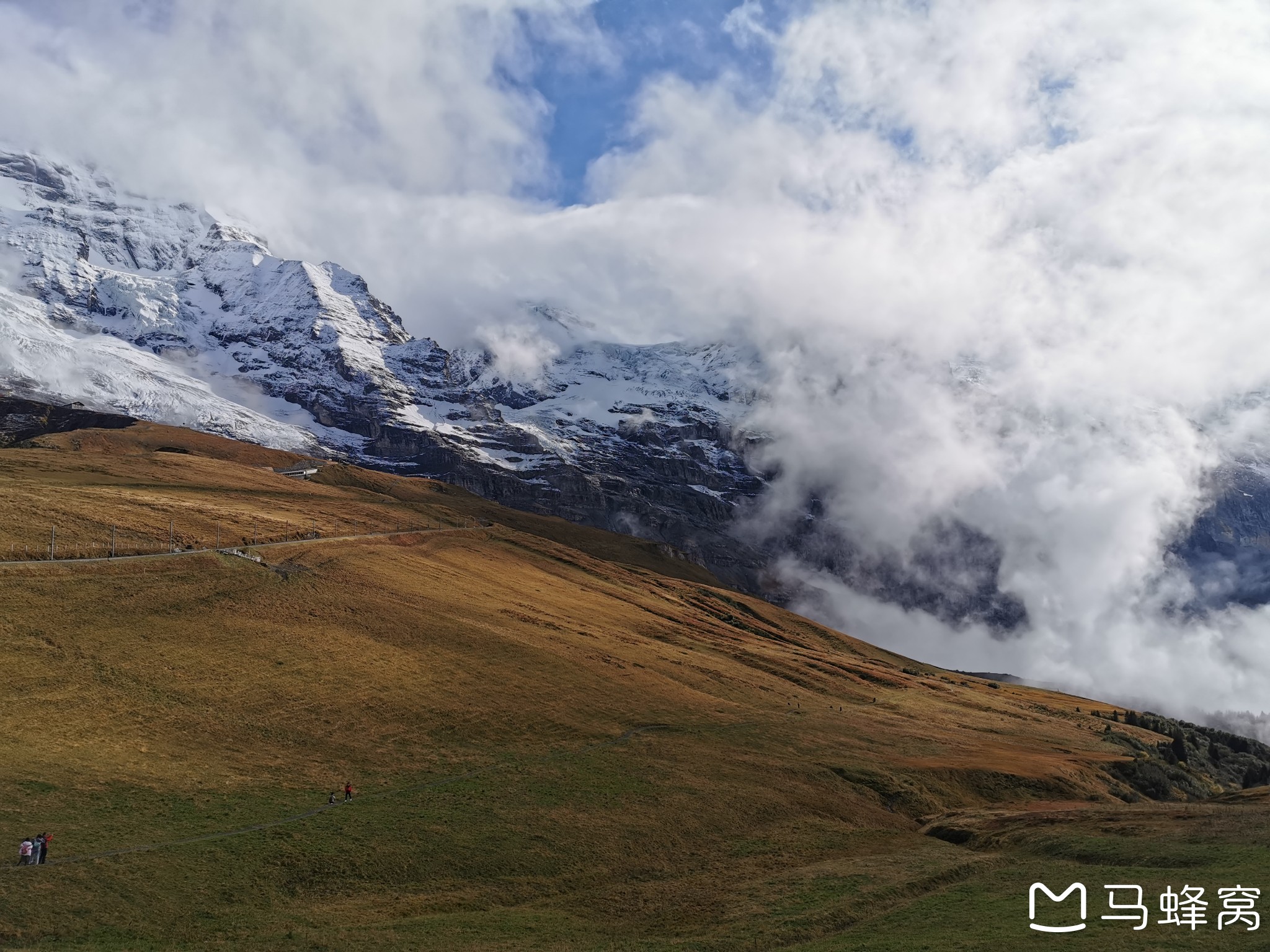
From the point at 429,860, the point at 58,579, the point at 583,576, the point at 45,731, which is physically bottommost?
the point at 429,860

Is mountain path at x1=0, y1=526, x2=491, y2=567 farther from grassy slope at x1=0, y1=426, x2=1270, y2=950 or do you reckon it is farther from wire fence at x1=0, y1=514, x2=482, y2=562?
grassy slope at x1=0, y1=426, x2=1270, y2=950

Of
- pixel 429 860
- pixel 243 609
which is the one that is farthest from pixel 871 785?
pixel 243 609

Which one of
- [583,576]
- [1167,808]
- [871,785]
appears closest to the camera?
[1167,808]

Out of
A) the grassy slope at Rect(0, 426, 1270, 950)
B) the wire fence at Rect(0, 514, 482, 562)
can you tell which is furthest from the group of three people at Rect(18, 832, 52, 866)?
the wire fence at Rect(0, 514, 482, 562)

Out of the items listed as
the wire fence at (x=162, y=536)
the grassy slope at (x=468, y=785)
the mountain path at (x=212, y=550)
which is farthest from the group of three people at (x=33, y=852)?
the wire fence at (x=162, y=536)

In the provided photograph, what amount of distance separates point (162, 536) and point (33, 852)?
6772cm

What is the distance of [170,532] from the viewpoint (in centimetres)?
10569

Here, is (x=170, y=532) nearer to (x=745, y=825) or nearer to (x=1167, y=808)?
(x=745, y=825)

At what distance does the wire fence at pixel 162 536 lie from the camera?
8981 centimetres

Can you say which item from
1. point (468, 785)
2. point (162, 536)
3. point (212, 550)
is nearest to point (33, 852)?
point (468, 785)

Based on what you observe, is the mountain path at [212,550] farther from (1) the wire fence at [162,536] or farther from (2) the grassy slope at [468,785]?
(2) the grassy slope at [468,785]

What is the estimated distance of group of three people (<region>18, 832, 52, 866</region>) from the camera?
43812 millimetres

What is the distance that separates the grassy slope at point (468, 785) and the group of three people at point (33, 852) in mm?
1410

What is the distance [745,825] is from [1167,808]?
99.9 feet
